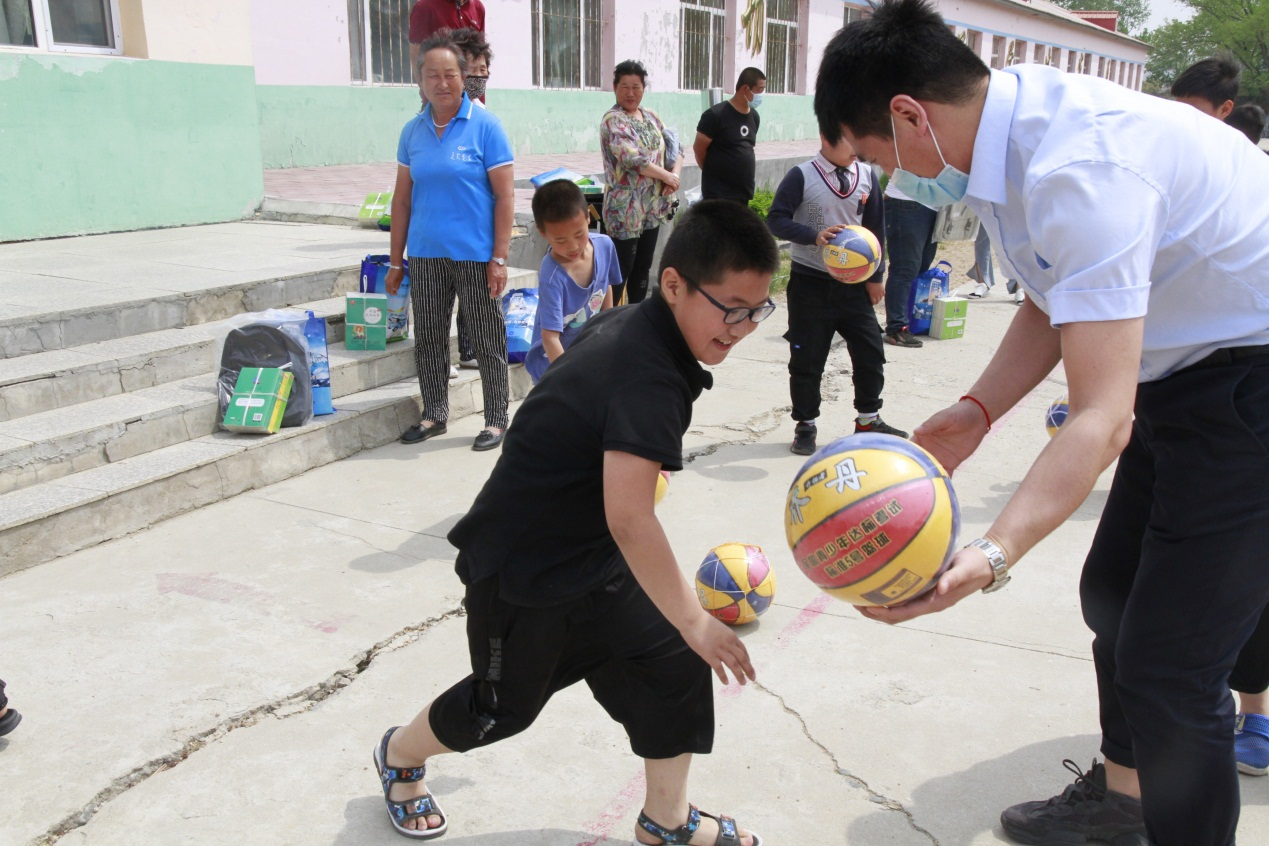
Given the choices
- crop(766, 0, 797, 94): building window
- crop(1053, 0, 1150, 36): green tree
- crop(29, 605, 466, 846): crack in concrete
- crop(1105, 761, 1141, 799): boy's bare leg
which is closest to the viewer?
crop(1105, 761, 1141, 799): boy's bare leg

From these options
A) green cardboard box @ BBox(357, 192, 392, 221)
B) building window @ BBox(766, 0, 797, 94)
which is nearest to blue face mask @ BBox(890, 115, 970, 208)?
green cardboard box @ BBox(357, 192, 392, 221)

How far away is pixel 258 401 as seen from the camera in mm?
5570

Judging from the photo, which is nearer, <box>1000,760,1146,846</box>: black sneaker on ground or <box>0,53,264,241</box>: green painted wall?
<box>1000,760,1146,846</box>: black sneaker on ground

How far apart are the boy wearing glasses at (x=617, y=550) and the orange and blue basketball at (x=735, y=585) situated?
1.27 metres

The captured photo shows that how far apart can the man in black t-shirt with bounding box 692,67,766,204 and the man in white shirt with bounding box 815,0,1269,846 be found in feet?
23.7

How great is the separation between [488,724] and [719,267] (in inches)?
49.4

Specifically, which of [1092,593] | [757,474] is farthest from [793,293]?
[1092,593]

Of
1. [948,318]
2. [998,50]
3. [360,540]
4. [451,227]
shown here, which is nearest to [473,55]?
[451,227]

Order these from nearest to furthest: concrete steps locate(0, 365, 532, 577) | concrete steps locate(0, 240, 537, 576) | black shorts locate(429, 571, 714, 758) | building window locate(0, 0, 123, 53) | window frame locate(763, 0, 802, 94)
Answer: black shorts locate(429, 571, 714, 758) → concrete steps locate(0, 365, 532, 577) → concrete steps locate(0, 240, 537, 576) → building window locate(0, 0, 123, 53) → window frame locate(763, 0, 802, 94)

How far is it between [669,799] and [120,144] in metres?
7.83

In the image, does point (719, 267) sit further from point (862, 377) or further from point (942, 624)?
point (862, 377)

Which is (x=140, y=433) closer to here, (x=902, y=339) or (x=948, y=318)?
(x=902, y=339)

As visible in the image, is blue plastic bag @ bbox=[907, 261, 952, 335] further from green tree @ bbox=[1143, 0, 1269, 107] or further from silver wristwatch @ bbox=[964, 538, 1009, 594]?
green tree @ bbox=[1143, 0, 1269, 107]

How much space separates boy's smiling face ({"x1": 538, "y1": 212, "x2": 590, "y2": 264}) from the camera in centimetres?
503
